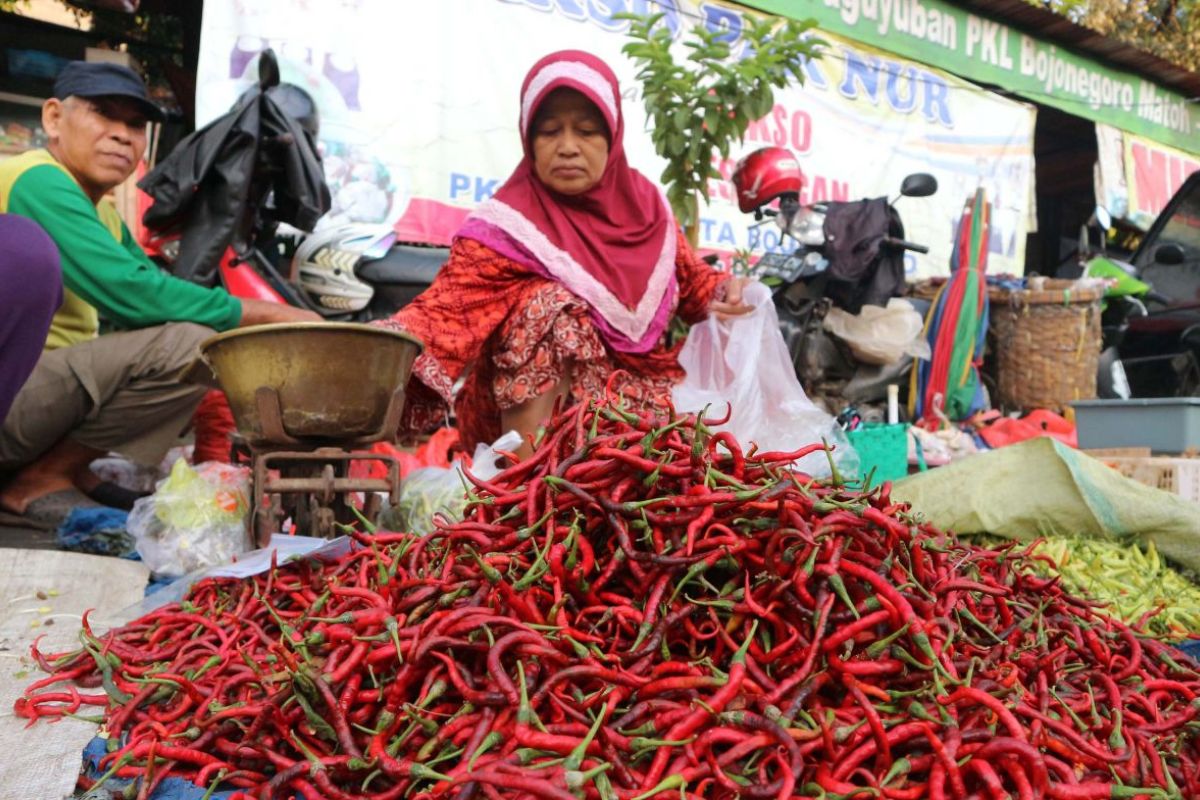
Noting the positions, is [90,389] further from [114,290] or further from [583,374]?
[583,374]

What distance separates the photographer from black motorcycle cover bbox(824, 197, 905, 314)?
5254 mm

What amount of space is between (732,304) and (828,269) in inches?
73.0

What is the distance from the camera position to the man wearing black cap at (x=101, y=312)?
10.8ft

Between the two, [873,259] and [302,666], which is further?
[873,259]

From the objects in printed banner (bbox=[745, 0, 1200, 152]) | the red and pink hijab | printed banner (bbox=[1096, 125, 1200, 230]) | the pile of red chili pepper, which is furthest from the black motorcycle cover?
printed banner (bbox=[1096, 125, 1200, 230])

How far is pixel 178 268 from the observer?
395 cm

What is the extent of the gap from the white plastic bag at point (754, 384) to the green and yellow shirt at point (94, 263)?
5.62 ft

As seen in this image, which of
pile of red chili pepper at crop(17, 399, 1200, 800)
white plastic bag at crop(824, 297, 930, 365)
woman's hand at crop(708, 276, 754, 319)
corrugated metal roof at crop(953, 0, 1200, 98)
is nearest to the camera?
pile of red chili pepper at crop(17, 399, 1200, 800)

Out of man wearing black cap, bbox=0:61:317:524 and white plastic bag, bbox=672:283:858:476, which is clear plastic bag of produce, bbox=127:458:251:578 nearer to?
man wearing black cap, bbox=0:61:317:524

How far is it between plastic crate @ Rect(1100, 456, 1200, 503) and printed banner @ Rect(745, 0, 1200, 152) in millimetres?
4162

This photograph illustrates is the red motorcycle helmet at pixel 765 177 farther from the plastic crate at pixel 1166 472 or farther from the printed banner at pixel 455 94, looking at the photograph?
the plastic crate at pixel 1166 472

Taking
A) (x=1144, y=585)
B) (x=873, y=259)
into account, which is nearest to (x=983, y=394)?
(x=873, y=259)

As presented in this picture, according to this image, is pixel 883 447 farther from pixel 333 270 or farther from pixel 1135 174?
pixel 1135 174

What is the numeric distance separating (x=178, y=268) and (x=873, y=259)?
3.46m
